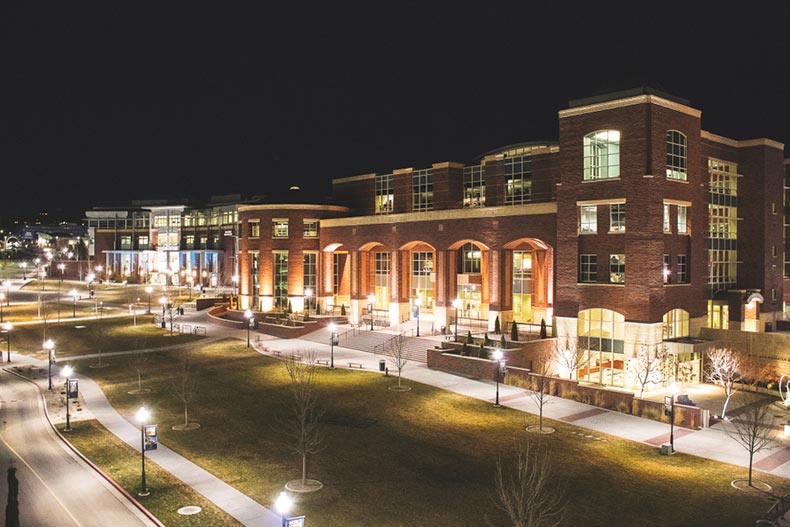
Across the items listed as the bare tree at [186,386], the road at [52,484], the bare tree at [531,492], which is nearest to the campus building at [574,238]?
the bare tree at [531,492]

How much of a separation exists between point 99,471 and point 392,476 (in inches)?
468

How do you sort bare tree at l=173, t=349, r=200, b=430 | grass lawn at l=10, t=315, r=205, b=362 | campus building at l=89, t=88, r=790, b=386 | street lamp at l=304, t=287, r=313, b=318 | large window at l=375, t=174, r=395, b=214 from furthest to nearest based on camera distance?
street lamp at l=304, t=287, r=313, b=318 → large window at l=375, t=174, r=395, b=214 → grass lawn at l=10, t=315, r=205, b=362 → campus building at l=89, t=88, r=790, b=386 → bare tree at l=173, t=349, r=200, b=430

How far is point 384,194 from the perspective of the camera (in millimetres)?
70688

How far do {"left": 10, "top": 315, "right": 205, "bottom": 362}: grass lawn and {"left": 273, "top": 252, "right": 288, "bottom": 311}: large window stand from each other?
12610mm

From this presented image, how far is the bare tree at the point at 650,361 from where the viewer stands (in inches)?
1558

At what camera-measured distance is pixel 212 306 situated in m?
83.2

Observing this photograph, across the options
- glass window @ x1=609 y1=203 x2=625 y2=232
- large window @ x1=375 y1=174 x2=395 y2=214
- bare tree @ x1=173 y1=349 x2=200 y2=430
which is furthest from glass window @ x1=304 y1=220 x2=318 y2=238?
glass window @ x1=609 y1=203 x2=625 y2=232

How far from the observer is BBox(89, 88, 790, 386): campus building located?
137 ft

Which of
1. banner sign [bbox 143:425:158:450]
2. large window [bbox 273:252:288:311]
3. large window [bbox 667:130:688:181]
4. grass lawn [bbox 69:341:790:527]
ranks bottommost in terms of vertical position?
grass lawn [bbox 69:341:790:527]

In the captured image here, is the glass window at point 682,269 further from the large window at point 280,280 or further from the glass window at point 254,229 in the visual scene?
the glass window at point 254,229

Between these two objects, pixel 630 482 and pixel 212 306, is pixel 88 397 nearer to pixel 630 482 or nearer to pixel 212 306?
pixel 630 482

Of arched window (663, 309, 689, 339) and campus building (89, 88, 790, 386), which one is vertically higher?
campus building (89, 88, 790, 386)

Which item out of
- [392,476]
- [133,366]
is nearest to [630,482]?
[392,476]

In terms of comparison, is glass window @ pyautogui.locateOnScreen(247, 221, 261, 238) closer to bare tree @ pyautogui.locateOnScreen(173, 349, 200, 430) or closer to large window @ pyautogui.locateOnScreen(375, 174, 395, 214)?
large window @ pyautogui.locateOnScreen(375, 174, 395, 214)
